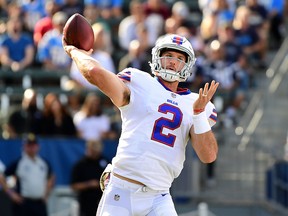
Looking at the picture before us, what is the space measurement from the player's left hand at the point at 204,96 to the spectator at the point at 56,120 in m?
7.27

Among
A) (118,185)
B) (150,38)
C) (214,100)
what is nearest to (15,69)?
(150,38)

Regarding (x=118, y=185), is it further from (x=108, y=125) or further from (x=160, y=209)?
(x=108, y=125)

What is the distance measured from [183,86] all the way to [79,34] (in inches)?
289

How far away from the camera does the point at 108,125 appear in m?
14.1

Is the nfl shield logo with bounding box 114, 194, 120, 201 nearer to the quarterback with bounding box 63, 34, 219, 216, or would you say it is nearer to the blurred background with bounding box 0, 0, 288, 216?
the quarterback with bounding box 63, 34, 219, 216

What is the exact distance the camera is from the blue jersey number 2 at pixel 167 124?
717cm

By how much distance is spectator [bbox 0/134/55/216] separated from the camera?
13227mm

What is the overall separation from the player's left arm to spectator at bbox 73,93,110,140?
6.83 meters

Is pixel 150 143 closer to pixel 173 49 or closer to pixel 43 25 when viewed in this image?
pixel 173 49

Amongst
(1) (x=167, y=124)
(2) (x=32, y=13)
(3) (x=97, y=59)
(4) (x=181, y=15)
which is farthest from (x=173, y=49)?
(2) (x=32, y=13)

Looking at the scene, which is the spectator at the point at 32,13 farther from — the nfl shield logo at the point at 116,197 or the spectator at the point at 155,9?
the nfl shield logo at the point at 116,197

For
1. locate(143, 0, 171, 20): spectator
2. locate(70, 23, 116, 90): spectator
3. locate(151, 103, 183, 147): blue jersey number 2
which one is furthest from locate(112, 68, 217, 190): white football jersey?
locate(143, 0, 171, 20): spectator

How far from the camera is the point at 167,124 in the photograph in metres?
7.20

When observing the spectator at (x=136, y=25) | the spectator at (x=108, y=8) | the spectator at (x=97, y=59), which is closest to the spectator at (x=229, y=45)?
the spectator at (x=136, y=25)
